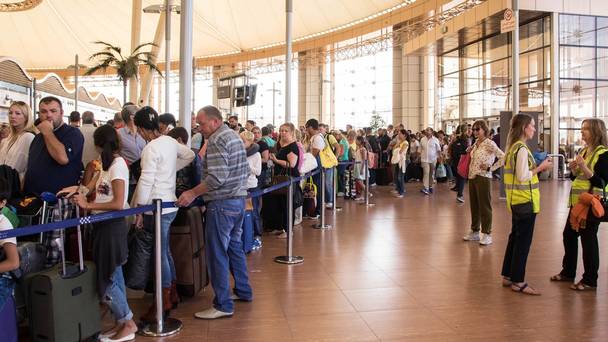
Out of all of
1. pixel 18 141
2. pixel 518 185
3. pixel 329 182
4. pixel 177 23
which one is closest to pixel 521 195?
pixel 518 185

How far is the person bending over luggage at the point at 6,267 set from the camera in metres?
3.36

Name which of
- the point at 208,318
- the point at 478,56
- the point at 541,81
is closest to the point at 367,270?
the point at 208,318

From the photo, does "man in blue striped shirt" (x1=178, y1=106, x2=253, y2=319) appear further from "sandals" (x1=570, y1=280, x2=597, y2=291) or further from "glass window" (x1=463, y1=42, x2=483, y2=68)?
"glass window" (x1=463, y1=42, x2=483, y2=68)

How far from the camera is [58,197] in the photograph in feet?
13.0

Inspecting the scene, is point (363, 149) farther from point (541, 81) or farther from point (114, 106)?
point (114, 106)

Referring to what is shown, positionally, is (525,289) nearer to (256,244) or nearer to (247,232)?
(247,232)

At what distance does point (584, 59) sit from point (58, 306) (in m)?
20.8

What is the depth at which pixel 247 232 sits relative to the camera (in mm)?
6836

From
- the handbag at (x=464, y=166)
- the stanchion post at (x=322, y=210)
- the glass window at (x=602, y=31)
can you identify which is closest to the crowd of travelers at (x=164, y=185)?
the handbag at (x=464, y=166)

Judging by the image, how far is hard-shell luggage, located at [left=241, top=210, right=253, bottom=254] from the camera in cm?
677

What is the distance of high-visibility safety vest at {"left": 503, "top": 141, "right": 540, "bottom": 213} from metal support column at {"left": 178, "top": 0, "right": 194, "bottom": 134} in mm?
3382

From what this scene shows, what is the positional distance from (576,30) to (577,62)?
116 cm

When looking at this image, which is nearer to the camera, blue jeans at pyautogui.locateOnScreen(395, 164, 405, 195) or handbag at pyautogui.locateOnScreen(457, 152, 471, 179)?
handbag at pyautogui.locateOnScreen(457, 152, 471, 179)

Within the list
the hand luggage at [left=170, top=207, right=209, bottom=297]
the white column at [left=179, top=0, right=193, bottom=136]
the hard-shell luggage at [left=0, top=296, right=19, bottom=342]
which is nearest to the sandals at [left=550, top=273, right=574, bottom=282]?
the hand luggage at [left=170, top=207, right=209, bottom=297]
